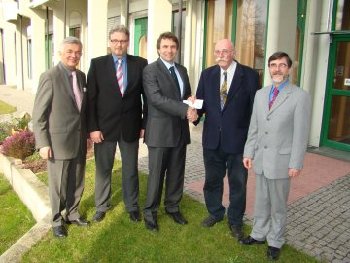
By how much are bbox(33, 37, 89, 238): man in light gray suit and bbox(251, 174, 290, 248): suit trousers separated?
194 cm

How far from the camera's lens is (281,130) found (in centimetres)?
339

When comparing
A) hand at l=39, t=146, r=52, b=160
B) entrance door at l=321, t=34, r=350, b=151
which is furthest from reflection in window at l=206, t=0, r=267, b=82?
hand at l=39, t=146, r=52, b=160

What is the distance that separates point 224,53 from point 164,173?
151cm

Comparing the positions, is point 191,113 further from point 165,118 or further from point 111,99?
point 111,99

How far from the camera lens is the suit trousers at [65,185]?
4020 mm

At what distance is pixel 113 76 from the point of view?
4.09 metres

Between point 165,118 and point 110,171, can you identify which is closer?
point 165,118

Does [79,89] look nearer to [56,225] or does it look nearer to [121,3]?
[56,225]

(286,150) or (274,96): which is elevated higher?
(274,96)

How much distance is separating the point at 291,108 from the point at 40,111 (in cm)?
239

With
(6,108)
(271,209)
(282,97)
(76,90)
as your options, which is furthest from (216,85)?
(6,108)

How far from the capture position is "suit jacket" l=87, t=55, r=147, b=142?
409 cm

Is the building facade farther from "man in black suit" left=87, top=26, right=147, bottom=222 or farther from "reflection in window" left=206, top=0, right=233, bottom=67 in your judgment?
"man in black suit" left=87, top=26, right=147, bottom=222

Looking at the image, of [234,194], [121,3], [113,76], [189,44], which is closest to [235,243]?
[234,194]
